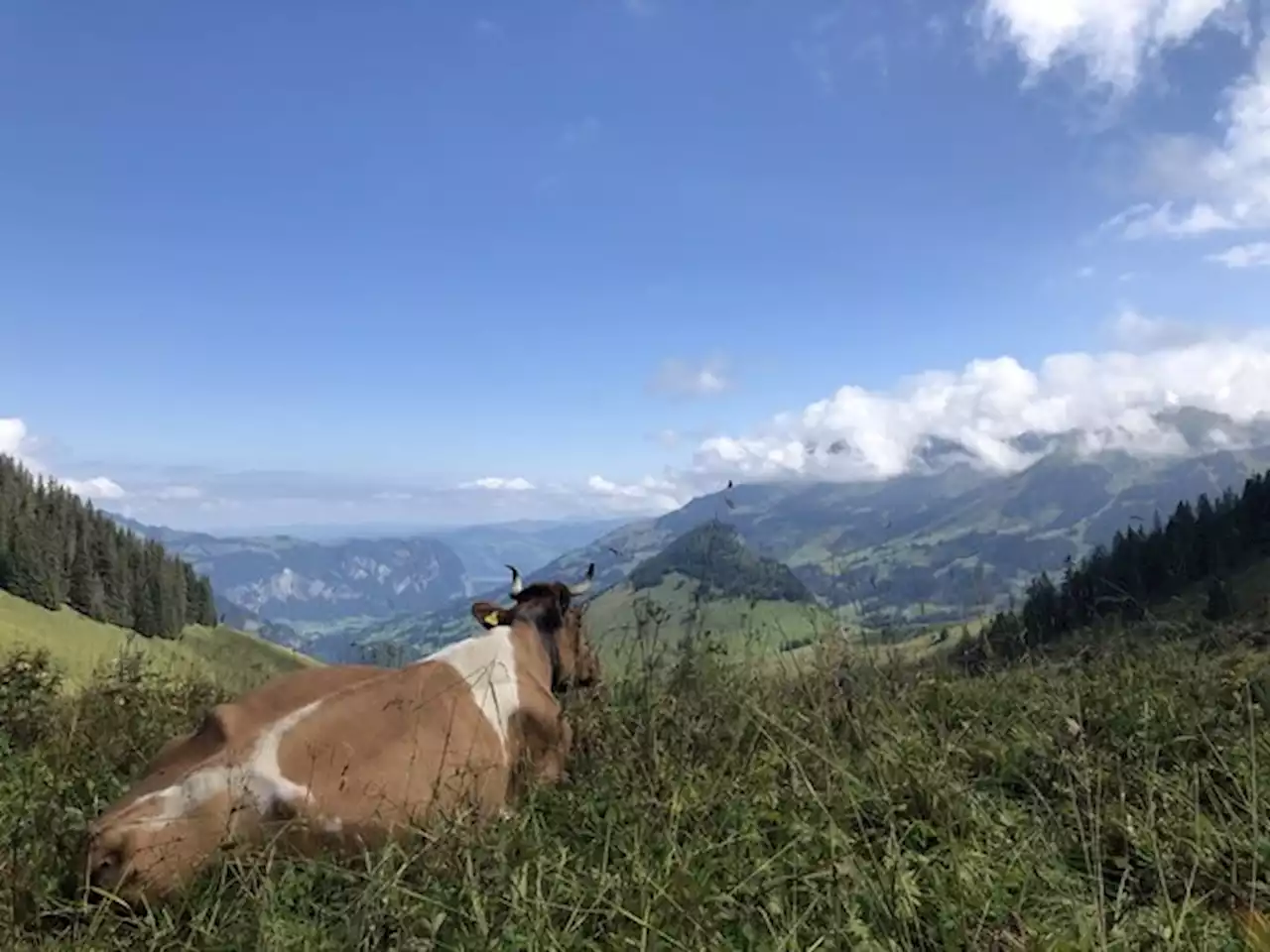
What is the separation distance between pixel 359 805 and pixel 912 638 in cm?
514

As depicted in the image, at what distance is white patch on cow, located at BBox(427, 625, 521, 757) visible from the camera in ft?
24.7

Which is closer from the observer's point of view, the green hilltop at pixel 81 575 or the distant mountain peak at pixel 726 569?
the distant mountain peak at pixel 726 569

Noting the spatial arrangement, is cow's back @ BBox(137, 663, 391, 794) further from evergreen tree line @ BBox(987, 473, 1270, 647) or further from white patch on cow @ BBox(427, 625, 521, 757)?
evergreen tree line @ BBox(987, 473, 1270, 647)

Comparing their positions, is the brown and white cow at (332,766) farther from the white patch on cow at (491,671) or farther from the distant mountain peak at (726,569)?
the distant mountain peak at (726,569)

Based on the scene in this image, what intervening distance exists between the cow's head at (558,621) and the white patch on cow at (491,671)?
92cm

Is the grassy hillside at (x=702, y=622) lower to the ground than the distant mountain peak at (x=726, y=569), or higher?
lower

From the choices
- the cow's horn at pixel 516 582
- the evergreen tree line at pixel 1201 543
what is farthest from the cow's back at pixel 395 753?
the evergreen tree line at pixel 1201 543

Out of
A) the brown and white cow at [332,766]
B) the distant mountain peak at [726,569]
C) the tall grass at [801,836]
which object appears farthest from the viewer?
the distant mountain peak at [726,569]

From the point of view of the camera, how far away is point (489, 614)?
9.84 metres

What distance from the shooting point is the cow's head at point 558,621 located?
977cm

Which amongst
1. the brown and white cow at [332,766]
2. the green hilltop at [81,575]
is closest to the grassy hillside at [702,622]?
the brown and white cow at [332,766]

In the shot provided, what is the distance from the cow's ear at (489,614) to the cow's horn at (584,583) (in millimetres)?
729

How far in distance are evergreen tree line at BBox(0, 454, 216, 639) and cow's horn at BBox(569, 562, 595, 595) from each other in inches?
4189

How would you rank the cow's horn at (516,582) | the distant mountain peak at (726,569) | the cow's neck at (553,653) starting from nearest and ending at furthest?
the distant mountain peak at (726,569)
the cow's neck at (553,653)
the cow's horn at (516,582)
